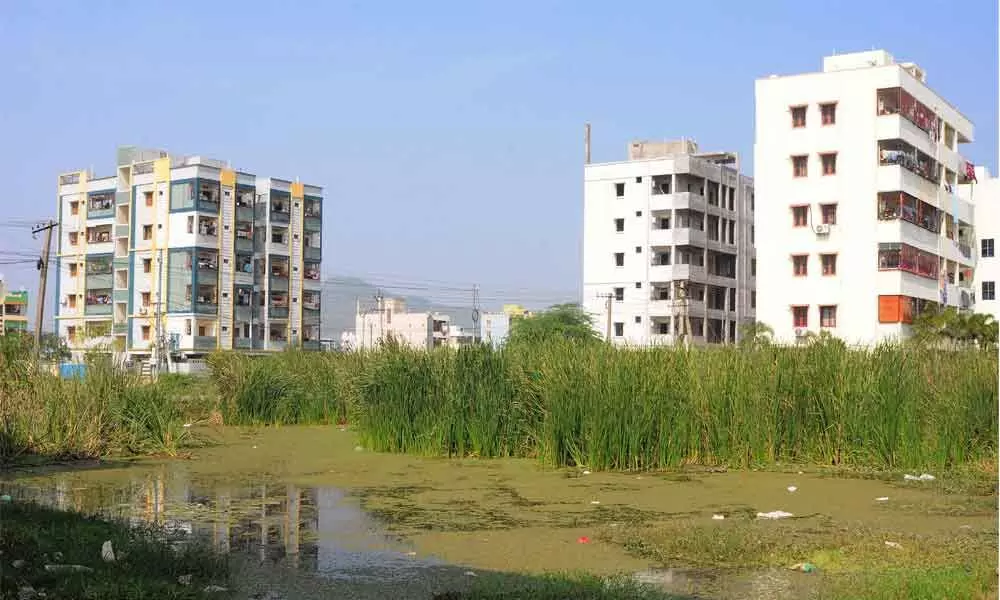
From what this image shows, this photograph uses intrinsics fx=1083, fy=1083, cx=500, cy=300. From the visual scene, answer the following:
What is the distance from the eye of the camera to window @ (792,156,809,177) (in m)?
55.9

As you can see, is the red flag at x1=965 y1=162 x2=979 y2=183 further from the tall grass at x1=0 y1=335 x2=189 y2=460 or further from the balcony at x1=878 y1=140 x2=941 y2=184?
the tall grass at x1=0 y1=335 x2=189 y2=460

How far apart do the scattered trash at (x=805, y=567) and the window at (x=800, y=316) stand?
4843cm

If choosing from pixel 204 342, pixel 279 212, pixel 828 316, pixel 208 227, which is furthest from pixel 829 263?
pixel 208 227

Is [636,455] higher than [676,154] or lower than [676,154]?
lower

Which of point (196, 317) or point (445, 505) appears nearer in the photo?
point (445, 505)

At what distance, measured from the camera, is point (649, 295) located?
69.9 m

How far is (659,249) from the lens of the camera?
70688 mm

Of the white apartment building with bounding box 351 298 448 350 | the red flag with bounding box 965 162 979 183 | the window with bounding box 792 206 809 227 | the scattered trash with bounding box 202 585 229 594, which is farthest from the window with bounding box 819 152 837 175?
the scattered trash with bounding box 202 585 229 594

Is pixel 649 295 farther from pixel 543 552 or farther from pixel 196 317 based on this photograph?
pixel 543 552

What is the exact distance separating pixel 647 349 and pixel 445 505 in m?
6.22

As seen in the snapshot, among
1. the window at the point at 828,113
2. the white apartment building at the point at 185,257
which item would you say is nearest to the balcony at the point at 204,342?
the white apartment building at the point at 185,257

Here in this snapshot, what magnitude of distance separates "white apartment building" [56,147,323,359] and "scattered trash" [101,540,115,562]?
64037mm

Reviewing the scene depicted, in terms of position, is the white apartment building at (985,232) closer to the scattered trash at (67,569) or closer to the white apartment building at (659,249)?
the white apartment building at (659,249)

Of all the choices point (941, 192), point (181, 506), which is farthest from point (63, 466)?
point (941, 192)
